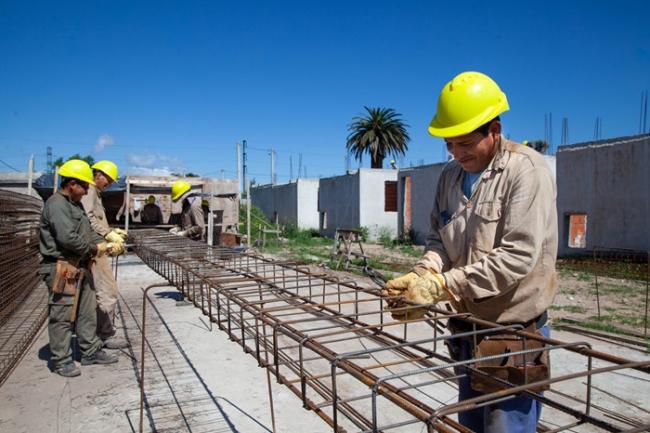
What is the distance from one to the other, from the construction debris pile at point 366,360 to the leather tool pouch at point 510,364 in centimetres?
2

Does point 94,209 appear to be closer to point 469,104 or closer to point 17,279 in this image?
point 17,279

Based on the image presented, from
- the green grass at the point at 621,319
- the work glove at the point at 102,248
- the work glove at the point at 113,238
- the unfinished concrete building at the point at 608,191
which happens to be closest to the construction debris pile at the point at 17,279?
the work glove at the point at 113,238

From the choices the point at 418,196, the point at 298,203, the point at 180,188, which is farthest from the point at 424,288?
the point at 298,203

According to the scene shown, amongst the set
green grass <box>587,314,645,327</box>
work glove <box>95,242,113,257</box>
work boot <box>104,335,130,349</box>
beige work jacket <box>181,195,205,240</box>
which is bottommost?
work boot <box>104,335,130,349</box>

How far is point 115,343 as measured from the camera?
221 inches

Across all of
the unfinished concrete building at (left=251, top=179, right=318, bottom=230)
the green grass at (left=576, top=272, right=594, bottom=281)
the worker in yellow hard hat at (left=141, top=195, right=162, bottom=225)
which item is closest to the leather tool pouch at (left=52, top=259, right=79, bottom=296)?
the worker in yellow hard hat at (left=141, top=195, right=162, bottom=225)

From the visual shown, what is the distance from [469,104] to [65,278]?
165 inches

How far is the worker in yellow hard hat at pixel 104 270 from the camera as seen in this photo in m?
5.41

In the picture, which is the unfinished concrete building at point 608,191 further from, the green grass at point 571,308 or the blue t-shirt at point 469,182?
the blue t-shirt at point 469,182

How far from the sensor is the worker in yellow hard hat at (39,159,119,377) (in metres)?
4.48

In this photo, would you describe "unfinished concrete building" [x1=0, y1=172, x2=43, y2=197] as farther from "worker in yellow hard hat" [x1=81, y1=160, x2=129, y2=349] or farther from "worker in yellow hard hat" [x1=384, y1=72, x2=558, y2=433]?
"worker in yellow hard hat" [x1=384, y1=72, x2=558, y2=433]

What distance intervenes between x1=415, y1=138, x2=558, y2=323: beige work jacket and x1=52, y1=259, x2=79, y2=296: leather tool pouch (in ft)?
12.5

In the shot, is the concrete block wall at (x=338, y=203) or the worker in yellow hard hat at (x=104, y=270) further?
the concrete block wall at (x=338, y=203)

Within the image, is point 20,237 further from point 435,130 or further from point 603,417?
point 603,417
